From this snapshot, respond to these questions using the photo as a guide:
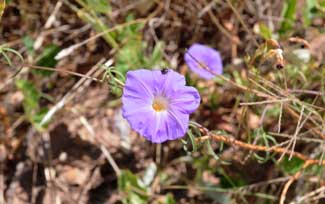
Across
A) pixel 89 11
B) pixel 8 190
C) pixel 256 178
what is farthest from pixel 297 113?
pixel 8 190

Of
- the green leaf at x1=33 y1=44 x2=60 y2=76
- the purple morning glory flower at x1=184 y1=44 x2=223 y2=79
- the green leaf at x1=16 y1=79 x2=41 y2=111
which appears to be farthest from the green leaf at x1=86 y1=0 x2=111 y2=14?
the purple morning glory flower at x1=184 y1=44 x2=223 y2=79

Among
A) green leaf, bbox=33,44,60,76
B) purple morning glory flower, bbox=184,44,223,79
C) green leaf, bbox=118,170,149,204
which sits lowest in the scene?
green leaf, bbox=118,170,149,204

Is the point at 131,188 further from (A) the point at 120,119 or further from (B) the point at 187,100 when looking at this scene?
(B) the point at 187,100

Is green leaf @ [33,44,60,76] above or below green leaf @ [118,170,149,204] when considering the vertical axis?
above

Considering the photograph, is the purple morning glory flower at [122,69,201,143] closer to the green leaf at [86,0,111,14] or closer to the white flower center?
the white flower center

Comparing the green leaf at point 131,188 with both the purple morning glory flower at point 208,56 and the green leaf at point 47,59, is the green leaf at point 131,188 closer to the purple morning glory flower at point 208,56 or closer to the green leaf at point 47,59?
the green leaf at point 47,59

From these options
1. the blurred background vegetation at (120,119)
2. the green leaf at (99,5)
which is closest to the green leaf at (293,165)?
the blurred background vegetation at (120,119)

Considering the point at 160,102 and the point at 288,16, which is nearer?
the point at 160,102

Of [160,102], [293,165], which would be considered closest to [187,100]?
[160,102]
